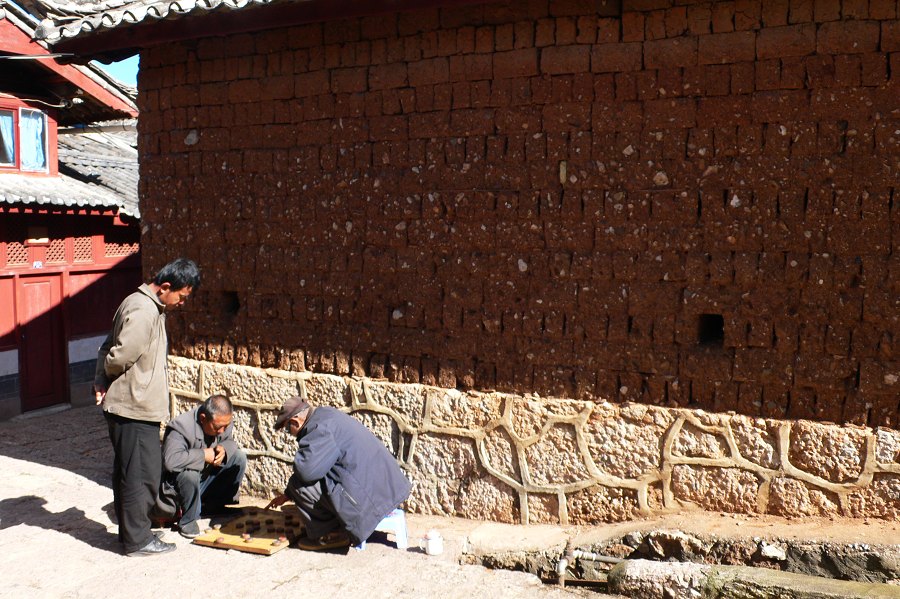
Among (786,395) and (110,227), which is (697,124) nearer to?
(786,395)

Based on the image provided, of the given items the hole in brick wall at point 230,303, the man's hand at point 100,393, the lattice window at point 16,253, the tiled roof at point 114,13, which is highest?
the tiled roof at point 114,13

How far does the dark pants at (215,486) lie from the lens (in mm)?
5961

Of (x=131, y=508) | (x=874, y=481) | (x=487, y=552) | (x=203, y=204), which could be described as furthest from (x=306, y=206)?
(x=874, y=481)

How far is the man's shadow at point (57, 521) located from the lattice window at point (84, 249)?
18.0 ft

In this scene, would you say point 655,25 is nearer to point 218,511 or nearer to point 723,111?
point 723,111

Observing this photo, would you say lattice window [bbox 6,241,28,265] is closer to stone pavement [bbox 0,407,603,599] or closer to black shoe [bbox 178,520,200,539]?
stone pavement [bbox 0,407,603,599]

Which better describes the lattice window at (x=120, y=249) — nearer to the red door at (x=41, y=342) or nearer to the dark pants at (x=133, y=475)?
the red door at (x=41, y=342)

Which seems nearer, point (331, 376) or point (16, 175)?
point (331, 376)

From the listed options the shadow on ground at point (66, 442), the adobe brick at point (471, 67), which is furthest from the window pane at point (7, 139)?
the adobe brick at point (471, 67)

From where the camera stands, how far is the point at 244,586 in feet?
16.5

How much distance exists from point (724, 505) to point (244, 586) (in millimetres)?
2944

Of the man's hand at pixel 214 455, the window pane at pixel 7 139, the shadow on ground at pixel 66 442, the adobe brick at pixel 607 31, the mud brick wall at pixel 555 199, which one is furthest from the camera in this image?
the window pane at pixel 7 139

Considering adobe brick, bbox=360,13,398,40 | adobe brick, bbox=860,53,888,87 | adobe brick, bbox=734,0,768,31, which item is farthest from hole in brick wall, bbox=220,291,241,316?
adobe brick, bbox=860,53,888,87

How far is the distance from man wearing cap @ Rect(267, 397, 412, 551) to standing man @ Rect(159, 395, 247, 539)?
2.26 ft
